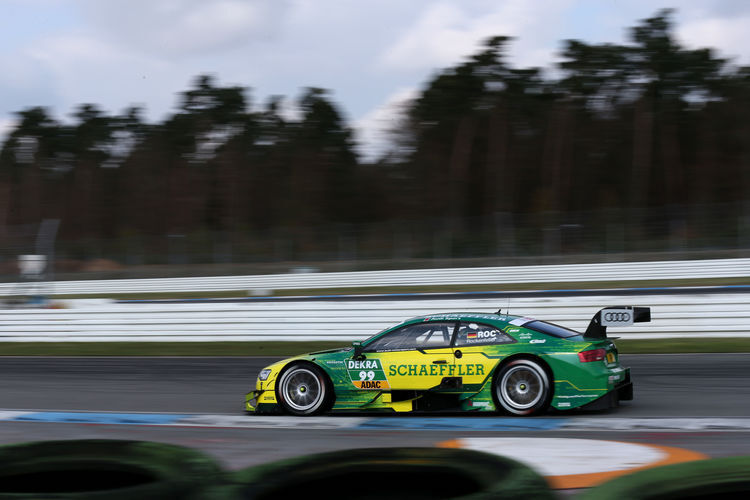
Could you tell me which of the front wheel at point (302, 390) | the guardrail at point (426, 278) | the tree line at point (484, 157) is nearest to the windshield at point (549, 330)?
the front wheel at point (302, 390)

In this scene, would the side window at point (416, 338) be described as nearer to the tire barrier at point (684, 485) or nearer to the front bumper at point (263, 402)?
the front bumper at point (263, 402)

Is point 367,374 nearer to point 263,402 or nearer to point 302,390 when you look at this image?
point 302,390

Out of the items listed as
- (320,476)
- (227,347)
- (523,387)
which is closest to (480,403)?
(523,387)

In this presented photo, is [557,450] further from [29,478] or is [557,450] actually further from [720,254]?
[720,254]

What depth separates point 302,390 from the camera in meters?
8.84

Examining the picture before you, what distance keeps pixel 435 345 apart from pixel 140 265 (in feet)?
100.0

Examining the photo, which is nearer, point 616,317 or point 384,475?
point 384,475

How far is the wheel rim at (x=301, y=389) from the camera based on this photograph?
8.78 metres

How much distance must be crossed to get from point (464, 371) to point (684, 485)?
4927 millimetres

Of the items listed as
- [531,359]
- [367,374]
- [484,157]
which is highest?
[484,157]

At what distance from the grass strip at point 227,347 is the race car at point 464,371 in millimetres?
5841

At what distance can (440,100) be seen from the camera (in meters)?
49.7

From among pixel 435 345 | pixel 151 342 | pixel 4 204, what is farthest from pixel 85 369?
pixel 4 204

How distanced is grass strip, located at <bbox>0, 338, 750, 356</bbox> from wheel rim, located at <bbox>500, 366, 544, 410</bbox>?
624cm
